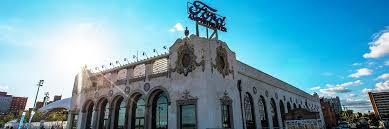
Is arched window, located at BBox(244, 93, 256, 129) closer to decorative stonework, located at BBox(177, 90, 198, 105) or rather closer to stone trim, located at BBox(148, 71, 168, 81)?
decorative stonework, located at BBox(177, 90, 198, 105)

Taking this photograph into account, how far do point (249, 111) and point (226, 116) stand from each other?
7.35 meters

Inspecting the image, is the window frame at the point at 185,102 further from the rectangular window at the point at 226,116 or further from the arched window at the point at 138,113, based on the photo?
the arched window at the point at 138,113

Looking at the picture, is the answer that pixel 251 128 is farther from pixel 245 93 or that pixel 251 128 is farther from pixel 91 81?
pixel 91 81

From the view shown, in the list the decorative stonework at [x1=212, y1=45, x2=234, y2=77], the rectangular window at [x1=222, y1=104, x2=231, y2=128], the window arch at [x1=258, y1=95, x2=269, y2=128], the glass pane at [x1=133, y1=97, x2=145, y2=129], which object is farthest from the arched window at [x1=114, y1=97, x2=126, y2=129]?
the window arch at [x1=258, y1=95, x2=269, y2=128]

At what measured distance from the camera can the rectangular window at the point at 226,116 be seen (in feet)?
68.5

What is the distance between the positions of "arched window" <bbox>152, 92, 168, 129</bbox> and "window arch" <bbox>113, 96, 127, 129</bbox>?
4845 millimetres

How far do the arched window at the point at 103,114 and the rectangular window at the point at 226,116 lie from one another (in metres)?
16.4

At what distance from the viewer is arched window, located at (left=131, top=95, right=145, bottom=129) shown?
25469 millimetres

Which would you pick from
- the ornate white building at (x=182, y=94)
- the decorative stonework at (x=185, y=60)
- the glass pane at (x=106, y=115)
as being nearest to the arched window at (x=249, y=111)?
the ornate white building at (x=182, y=94)

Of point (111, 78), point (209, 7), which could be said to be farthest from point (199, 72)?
point (111, 78)

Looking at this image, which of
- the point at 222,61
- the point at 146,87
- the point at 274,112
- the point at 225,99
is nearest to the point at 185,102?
the point at 225,99

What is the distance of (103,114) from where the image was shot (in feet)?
98.8

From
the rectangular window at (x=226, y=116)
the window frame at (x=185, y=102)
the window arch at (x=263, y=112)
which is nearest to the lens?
the window frame at (x=185, y=102)

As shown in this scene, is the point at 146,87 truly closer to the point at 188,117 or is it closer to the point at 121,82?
the point at 121,82
